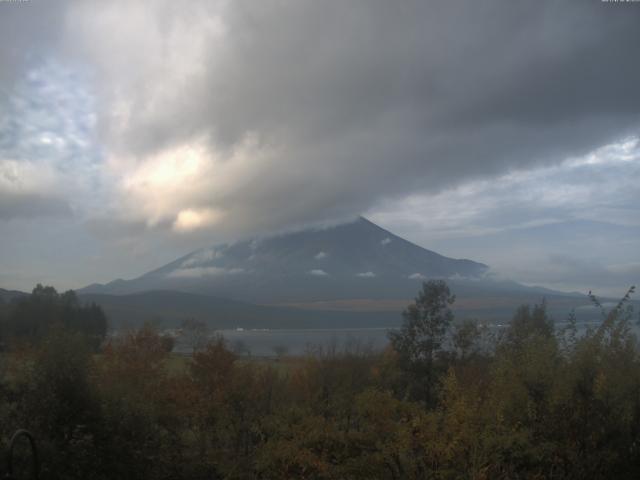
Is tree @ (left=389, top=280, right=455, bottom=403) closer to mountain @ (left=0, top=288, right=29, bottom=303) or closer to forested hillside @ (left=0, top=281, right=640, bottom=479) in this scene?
forested hillside @ (left=0, top=281, right=640, bottom=479)

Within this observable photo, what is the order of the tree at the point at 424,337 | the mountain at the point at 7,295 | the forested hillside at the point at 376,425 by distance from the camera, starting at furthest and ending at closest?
the mountain at the point at 7,295 < the tree at the point at 424,337 < the forested hillside at the point at 376,425

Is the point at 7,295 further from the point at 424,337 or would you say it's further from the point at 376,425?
the point at 376,425

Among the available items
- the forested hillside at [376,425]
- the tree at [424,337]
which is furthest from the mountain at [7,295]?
the forested hillside at [376,425]

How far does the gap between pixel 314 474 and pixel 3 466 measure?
8.28m

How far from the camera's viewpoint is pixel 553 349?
16391 millimetres

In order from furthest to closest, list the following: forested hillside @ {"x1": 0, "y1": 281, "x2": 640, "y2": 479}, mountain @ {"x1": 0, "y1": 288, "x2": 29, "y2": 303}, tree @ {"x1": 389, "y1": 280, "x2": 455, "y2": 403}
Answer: mountain @ {"x1": 0, "y1": 288, "x2": 29, "y2": 303} → tree @ {"x1": 389, "y1": 280, "x2": 455, "y2": 403} → forested hillside @ {"x1": 0, "y1": 281, "x2": 640, "y2": 479}

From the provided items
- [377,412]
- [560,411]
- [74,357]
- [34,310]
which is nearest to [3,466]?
[74,357]

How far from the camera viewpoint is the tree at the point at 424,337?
3822 cm

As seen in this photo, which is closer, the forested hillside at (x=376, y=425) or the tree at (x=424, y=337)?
the forested hillside at (x=376, y=425)

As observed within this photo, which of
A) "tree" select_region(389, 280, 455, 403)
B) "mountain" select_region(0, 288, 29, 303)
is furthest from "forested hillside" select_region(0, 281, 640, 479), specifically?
"mountain" select_region(0, 288, 29, 303)

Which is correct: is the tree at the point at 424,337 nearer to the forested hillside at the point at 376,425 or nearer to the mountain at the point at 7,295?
the forested hillside at the point at 376,425

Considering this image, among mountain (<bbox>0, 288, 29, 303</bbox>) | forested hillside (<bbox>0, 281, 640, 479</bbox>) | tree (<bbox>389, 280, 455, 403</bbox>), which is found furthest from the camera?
mountain (<bbox>0, 288, 29, 303</bbox>)

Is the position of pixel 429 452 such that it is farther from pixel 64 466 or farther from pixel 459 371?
pixel 459 371

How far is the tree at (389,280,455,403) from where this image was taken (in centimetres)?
3822
